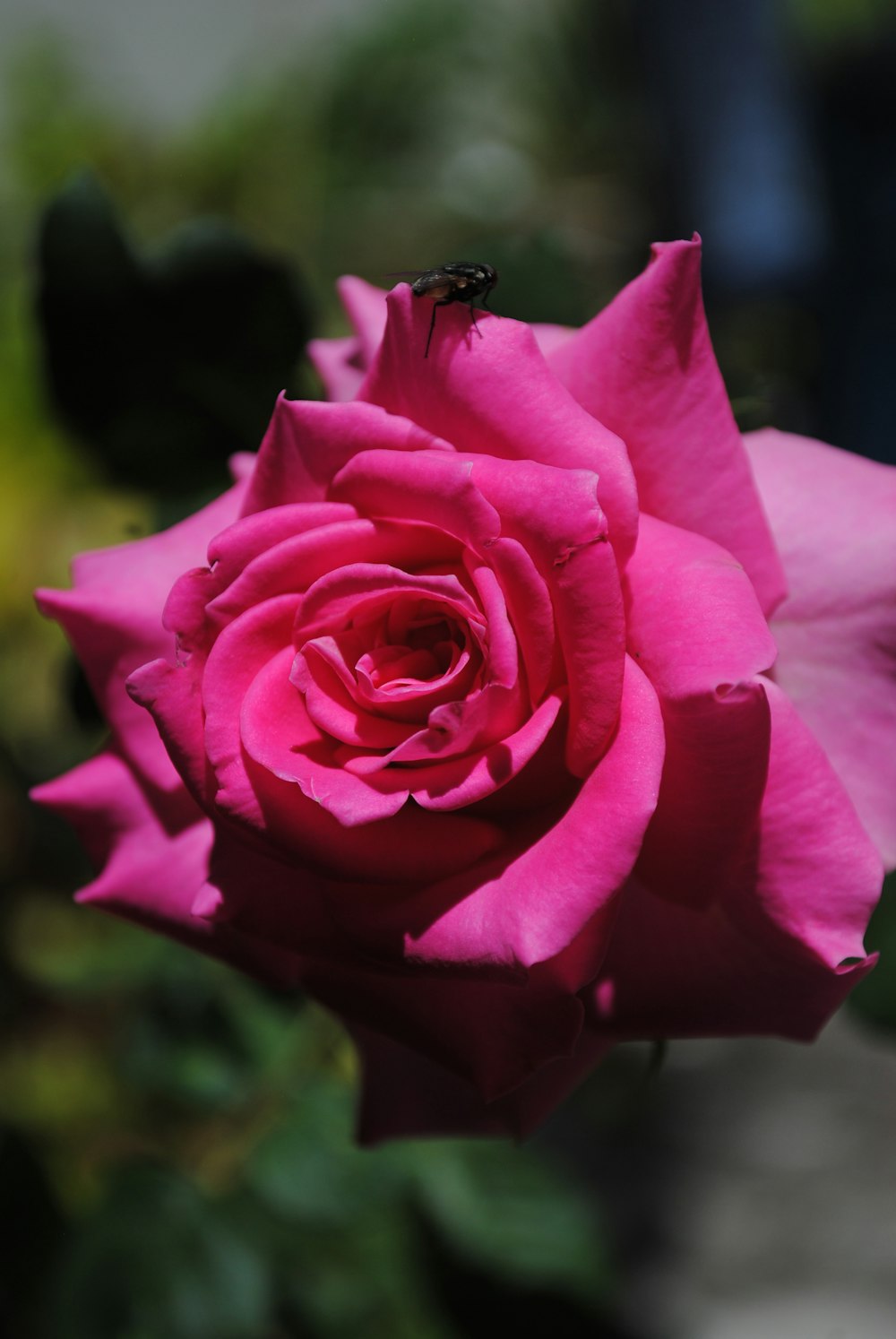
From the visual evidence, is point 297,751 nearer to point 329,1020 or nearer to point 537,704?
point 537,704

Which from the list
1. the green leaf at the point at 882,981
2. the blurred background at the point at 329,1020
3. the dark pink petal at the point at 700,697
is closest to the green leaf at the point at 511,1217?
the blurred background at the point at 329,1020

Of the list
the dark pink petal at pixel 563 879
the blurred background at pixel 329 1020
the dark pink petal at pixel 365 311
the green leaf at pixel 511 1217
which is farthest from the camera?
the green leaf at pixel 511 1217

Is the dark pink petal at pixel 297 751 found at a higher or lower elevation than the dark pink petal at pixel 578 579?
lower

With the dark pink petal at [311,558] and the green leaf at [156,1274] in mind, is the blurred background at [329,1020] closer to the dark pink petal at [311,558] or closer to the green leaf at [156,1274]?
the green leaf at [156,1274]

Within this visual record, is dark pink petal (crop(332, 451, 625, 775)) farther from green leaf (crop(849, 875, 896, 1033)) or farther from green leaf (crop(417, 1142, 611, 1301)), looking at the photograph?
green leaf (crop(417, 1142, 611, 1301))

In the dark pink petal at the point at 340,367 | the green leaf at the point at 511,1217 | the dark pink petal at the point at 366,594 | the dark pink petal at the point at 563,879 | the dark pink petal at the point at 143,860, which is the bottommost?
the green leaf at the point at 511,1217

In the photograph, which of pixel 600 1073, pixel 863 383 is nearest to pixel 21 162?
pixel 863 383
